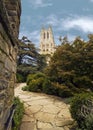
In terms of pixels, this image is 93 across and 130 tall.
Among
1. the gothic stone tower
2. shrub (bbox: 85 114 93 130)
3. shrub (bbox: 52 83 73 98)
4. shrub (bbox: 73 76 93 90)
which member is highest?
the gothic stone tower

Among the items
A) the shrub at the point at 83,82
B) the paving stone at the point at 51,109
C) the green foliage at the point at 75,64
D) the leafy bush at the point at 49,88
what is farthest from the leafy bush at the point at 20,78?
the paving stone at the point at 51,109

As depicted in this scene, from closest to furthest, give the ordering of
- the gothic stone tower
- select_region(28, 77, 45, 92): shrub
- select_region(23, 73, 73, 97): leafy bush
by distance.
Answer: select_region(23, 73, 73, 97): leafy bush < select_region(28, 77, 45, 92): shrub < the gothic stone tower

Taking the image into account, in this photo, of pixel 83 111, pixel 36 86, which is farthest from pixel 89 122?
pixel 36 86

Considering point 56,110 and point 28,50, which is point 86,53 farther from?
point 28,50

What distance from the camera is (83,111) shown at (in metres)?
4.05

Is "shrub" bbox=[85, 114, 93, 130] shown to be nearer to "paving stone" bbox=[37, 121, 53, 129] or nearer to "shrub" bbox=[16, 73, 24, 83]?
"paving stone" bbox=[37, 121, 53, 129]

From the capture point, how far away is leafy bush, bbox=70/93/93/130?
12.0 ft

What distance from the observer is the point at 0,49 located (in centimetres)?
178

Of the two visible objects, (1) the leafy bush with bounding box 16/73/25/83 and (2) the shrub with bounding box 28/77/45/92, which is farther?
(1) the leafy bush with bounding box 16/73/25/83

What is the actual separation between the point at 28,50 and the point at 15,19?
14.2m

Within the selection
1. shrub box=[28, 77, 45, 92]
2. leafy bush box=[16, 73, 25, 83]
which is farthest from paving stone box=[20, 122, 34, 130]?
leafy bush box=[16, 73, 25, 83]

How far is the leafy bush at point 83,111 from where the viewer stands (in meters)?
3.66

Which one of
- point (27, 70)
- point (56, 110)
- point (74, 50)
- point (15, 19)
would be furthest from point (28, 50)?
point (15, 19)

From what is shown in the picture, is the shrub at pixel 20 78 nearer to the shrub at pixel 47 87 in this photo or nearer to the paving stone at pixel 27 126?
the shrub at pixel 47 87
